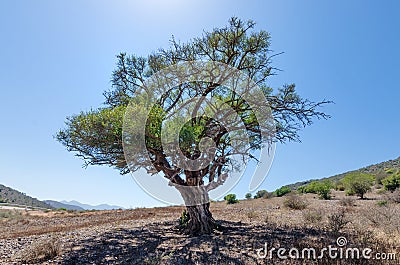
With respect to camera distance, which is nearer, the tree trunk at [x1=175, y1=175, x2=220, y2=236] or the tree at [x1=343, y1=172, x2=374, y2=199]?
the tree trunk at [x1=175, y1=175, x2=220, y2=236]

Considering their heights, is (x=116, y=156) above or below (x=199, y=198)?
above

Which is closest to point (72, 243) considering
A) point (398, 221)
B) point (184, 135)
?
point (184, 135)

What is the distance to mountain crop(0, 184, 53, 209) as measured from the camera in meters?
52.9

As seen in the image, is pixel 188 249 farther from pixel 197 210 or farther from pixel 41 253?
pixel 41 253

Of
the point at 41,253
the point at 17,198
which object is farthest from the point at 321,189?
the point at 17,198

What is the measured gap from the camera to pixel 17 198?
5603cm

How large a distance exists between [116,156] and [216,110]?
4177mm

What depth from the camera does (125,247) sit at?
8367 mm

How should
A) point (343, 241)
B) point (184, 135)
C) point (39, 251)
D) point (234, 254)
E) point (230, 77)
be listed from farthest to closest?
point (230, 77) → point (184, 135) → point (39, 251) → point (343, 241) → point (234, 254)

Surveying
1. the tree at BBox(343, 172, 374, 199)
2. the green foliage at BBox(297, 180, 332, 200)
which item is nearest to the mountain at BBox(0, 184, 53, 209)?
the green foliage at BBox(297, 180, 332, 200)

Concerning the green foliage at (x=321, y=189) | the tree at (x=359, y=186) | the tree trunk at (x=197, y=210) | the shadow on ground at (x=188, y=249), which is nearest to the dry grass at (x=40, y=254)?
the shadow on ground at (x=188, y=249)

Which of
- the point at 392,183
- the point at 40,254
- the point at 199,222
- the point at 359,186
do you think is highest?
the point at 392,183

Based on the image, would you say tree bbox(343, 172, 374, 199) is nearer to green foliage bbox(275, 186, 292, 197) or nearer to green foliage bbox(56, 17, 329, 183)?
green foliage bbox(275, 186, 292, 197)

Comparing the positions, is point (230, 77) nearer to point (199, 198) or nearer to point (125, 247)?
point (199, 198)
